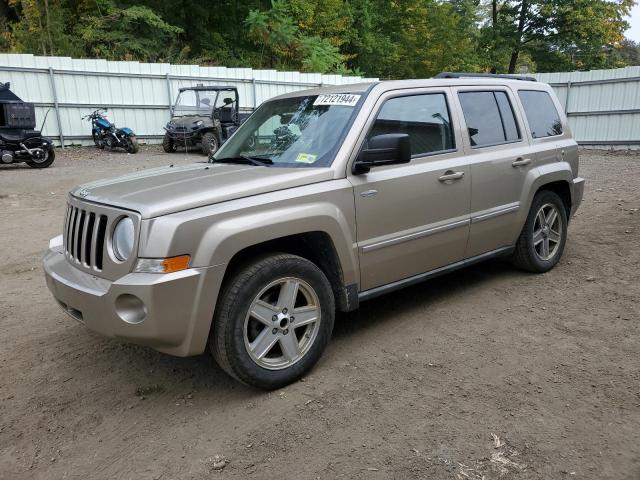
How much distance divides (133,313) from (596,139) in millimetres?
17169

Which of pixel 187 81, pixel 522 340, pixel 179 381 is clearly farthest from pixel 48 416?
pixel 187 81

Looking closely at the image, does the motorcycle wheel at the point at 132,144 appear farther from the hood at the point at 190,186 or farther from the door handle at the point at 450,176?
the door handle at the point at 450,176

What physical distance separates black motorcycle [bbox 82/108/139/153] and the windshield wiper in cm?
1259

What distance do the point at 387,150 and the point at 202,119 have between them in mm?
13521

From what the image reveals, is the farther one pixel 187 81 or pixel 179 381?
pixel 187 81

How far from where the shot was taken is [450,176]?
4.26 meters

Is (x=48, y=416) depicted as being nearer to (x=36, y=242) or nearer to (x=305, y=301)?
(x=305, y=301)

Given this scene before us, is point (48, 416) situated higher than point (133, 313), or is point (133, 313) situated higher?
point (133, 313)

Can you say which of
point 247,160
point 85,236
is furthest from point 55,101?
point 85,236

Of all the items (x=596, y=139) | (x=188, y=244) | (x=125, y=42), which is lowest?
(x=596, y=139)

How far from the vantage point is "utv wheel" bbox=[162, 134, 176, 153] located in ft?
53.4

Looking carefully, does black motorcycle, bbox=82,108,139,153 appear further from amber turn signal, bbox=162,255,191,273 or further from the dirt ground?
amber turn signal, bbox=162,255,191,273

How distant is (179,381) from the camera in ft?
11.8

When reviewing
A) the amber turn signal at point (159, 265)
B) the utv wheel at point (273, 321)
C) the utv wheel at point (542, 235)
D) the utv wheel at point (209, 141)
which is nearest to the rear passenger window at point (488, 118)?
the utv wheel at point (542, 235)
